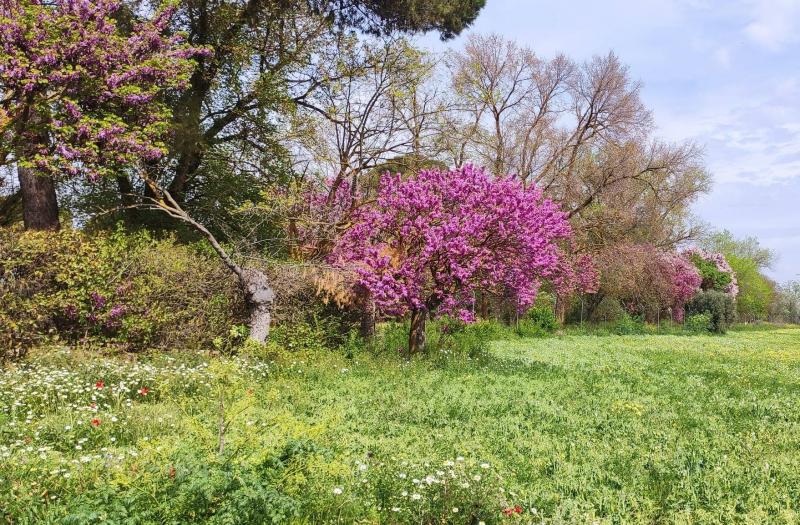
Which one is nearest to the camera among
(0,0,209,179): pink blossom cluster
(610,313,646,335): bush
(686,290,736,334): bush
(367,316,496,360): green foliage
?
(0,0,209,179): pink blossom cluster

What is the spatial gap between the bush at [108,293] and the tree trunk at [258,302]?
49cm

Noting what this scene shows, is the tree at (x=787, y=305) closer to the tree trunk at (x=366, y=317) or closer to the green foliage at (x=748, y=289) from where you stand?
the green foliage at (x=748, y=289)

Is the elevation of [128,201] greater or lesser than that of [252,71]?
lesser

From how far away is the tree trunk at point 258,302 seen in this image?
11.7 meters

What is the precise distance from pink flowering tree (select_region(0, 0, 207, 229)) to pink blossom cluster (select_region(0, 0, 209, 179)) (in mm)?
18

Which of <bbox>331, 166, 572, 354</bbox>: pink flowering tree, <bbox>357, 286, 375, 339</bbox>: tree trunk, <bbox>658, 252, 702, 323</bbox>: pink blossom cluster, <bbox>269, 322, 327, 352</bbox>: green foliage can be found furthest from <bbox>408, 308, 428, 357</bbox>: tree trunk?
<bbox>658, 252, 702, 323</bbox>: pink blossom cluster

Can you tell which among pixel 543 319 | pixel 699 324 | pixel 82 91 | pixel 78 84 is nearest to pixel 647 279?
pixel 699 324

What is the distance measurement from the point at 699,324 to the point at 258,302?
25.6 metres

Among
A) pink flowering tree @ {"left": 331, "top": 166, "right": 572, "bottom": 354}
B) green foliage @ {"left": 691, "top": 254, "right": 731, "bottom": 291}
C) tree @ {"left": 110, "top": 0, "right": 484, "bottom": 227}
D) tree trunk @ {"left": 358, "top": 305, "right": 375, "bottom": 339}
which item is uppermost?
tree @ {"left": 110, "top": 0, "right": 484, "bottom": 227}

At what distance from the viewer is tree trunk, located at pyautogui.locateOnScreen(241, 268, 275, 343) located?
11.7 meters

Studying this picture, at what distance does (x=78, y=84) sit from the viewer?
35.2ft

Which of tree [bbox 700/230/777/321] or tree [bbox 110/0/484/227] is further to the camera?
tree [bbox 700/230/777/321]

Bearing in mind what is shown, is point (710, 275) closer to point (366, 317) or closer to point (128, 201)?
point (366, 317)

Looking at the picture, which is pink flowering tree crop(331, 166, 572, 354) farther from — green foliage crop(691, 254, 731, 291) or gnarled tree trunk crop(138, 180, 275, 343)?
green foliage crop(691, 254, 731, 291)
